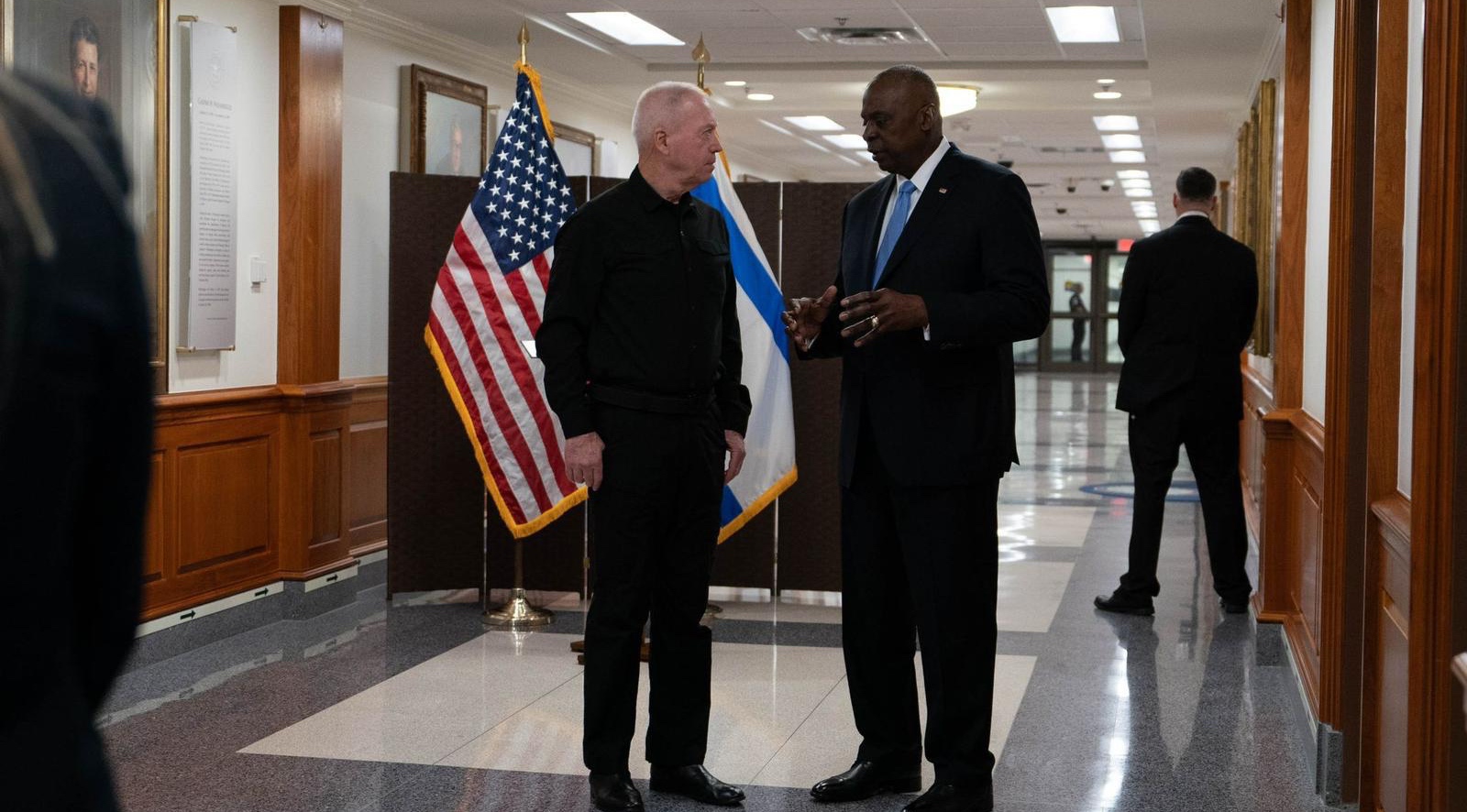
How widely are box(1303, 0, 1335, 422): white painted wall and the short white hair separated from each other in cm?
203

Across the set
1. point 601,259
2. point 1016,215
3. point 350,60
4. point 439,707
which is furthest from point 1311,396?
point 350,60

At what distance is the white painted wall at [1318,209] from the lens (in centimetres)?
455

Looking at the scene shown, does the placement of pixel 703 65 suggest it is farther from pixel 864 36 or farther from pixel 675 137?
pixel 675 137

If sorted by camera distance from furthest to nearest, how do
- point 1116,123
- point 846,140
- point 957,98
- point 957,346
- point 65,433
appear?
1. point 846,140
2. point 1116,123
3. point 957,98
4. point 957,346
5. point 65,433

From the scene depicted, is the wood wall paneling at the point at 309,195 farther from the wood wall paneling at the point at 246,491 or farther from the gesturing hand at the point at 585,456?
the gesturing hand at the point at 585,456

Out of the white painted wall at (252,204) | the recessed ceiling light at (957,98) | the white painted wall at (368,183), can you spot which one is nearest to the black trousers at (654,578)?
the white painted wall at (252,204)

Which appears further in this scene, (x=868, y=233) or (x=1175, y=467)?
(x=1175, y=467)

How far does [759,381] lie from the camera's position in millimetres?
5695

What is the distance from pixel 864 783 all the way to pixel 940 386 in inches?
38.9

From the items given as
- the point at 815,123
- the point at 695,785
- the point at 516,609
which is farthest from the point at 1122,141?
the point at 695,785

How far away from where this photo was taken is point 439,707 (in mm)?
4559

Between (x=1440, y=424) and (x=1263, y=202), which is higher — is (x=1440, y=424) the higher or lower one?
the lower one

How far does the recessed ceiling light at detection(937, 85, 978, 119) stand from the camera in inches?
385

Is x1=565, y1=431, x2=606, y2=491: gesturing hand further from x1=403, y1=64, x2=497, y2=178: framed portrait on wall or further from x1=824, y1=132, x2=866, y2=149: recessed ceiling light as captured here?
x1=824, y1=132, x2=866, y2=149: recessed ceiling light
